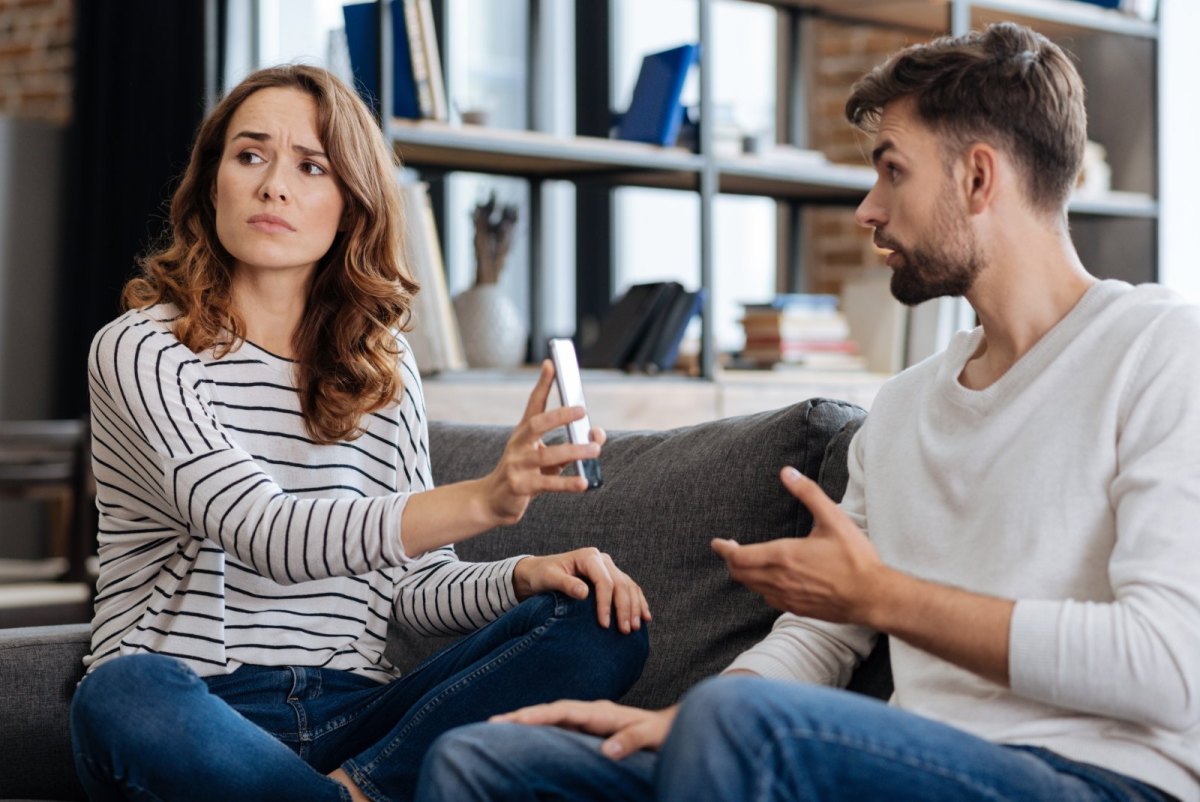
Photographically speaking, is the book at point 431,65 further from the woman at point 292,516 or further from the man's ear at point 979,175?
the man's ear at point 979,175

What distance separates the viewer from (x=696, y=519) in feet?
5.64

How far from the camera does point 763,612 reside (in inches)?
65.4

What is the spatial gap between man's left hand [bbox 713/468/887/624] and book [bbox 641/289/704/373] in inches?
78.2

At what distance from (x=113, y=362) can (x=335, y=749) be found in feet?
1.60

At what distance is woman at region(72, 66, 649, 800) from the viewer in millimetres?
1410

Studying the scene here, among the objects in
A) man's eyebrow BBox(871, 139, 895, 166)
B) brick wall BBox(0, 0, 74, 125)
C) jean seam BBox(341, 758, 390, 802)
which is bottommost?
jean seam BBox(341, 758, 390, 802)

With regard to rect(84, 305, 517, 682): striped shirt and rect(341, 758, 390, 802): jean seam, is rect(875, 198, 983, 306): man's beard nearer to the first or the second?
rect(84, 305, 517, 682): striped shirt

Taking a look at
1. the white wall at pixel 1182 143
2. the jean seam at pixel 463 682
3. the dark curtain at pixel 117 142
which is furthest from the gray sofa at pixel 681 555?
the white wall at pixel 1182 143

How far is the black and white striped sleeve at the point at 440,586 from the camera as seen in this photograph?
170 cm

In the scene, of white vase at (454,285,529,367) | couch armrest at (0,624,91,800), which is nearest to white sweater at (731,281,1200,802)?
couch armrest at (0,624,91,800)

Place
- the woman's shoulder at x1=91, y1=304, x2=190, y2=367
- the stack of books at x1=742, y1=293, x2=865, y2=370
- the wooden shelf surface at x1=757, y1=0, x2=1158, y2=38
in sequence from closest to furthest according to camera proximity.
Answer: the woman's shoulder at x1=91, y1=304, x2=190, y2=367 < the stack of books at x1=742, y1=293, x2=865, y2=370 < the wooden shelf surface at x1=757, y1=0, x2=1158, y2=38

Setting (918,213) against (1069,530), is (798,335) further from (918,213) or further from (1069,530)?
(1069,530)

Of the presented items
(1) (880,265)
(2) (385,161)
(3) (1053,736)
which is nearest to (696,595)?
(3) (1053,736)

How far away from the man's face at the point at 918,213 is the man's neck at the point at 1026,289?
0.08 ft
